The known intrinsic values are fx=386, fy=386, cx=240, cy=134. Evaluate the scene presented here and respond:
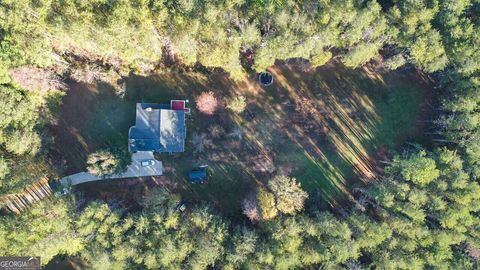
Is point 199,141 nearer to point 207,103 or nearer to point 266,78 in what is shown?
A: point 207,103

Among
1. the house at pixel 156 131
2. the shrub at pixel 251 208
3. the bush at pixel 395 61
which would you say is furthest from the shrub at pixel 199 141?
the bush at pixel 395 61

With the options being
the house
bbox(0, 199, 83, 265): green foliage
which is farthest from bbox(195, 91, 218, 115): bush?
bbox(0, 199, 83, 265): green foliage

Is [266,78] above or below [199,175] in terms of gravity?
above

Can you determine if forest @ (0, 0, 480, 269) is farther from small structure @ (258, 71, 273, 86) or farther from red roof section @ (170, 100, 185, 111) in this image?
red roof section @ (170, 100, 185, 111)

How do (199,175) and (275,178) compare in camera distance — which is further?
(199,175)

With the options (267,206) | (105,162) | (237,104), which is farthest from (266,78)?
(105,162)

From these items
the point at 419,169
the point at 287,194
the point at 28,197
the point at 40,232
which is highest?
the point at 419,169

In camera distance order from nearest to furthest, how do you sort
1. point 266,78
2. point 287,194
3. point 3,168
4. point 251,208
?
point 3,168, point 287,194, point 251,208, point 266,78
